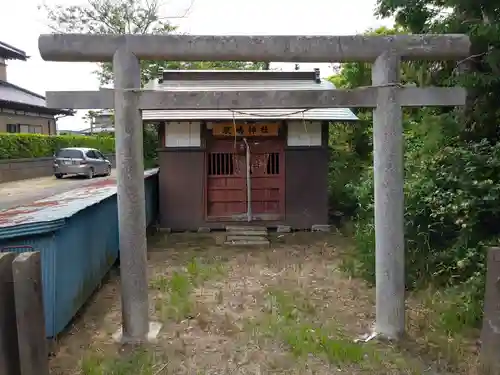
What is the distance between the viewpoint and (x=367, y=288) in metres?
6.83

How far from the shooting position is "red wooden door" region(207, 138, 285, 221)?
11.9 meters

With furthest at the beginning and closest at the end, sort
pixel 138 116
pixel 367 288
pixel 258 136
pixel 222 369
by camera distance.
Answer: pixel 258 136 → pixel 367 288 → pixel 138 116 → pixel 222 369

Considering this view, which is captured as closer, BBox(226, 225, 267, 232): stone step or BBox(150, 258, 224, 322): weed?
BBox(150, 258, 224, 322): weed

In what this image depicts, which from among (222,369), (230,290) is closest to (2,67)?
(230,290)

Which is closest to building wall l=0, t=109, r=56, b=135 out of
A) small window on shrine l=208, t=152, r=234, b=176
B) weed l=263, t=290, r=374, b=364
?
small window on shrine l=208, t=152, r=234, b=176

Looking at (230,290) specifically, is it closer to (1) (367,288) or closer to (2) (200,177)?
(1) (367,288)

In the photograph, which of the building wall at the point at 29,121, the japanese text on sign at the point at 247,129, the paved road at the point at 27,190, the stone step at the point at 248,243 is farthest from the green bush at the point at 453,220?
the building wall at the point at 29,121

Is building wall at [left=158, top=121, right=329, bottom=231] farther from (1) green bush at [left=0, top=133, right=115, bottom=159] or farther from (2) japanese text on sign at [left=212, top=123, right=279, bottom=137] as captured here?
(1) green bush at [left=0, top=133, right=115, bottom=159]

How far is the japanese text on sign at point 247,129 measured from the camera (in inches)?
457

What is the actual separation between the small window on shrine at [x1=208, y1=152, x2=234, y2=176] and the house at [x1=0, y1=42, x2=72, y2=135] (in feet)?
57.1

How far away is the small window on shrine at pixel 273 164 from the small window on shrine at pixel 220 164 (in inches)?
37.1

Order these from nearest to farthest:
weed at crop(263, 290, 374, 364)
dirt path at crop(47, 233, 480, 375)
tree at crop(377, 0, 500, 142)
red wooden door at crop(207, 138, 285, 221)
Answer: dirt path at crop(47, 233, 480, 375) < weed at crop(263, 290, 374, 364) < tree at crop(377, 0, 500, 142) < red wooden door at crop(207, 138, 285, 221)

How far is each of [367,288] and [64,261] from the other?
4.17m

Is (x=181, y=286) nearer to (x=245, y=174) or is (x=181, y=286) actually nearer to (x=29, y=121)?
(x=245, y=174)
